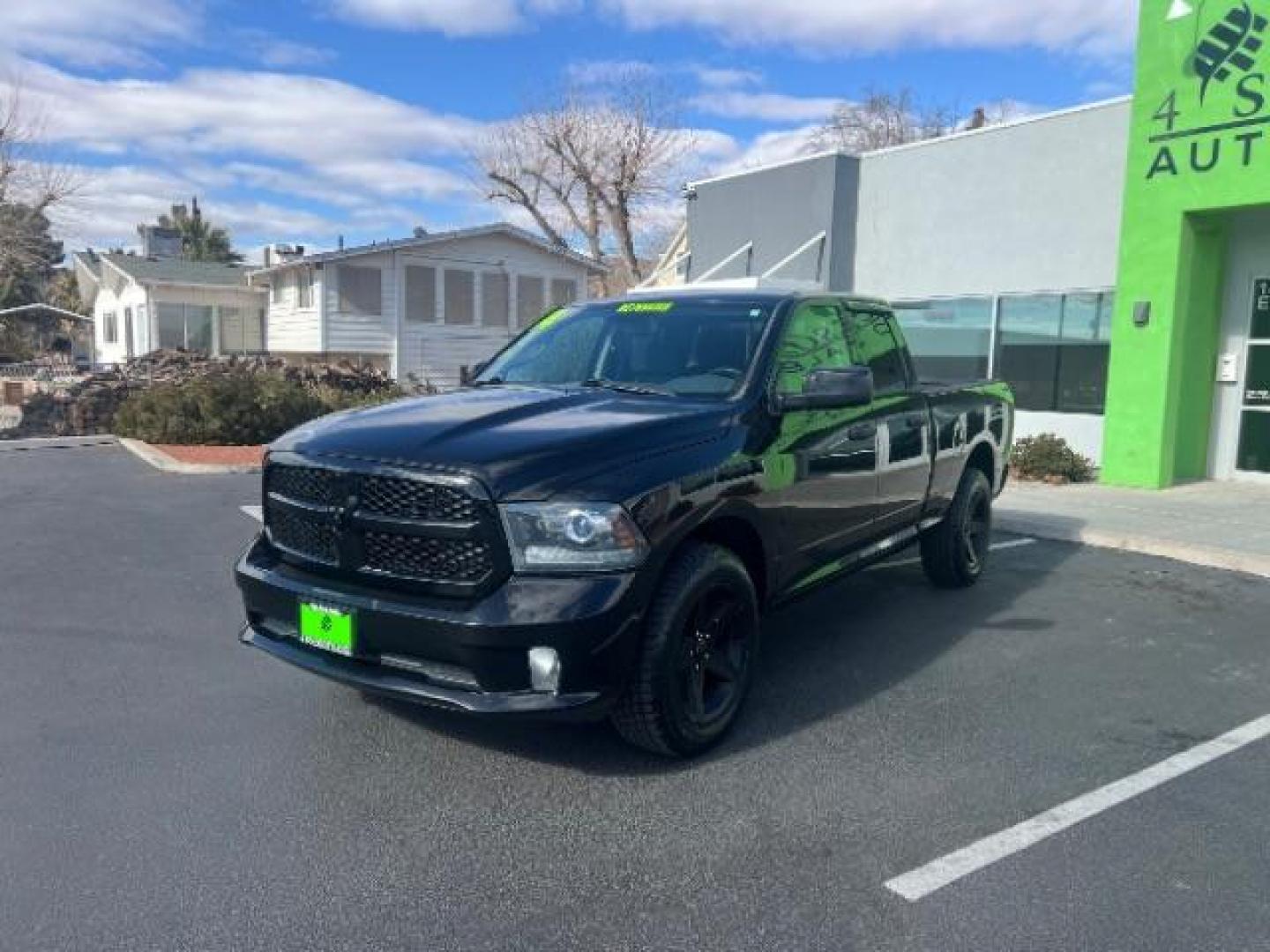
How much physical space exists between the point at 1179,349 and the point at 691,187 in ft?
29.4

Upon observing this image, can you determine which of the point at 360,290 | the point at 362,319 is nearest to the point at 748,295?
the point at 362,319

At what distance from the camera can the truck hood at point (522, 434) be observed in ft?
11.3

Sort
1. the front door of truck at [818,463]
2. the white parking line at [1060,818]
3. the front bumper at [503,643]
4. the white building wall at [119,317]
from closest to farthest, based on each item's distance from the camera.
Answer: the white parking line at [1060,818] → the front bumper at [503,643] → the front door of truck at [818,463] → the white building wall at [119,317]

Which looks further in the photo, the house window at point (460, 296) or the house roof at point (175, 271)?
the house roof at point (175, 271)

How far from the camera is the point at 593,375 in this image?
4906 mm

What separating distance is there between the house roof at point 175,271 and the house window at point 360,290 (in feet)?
21.8

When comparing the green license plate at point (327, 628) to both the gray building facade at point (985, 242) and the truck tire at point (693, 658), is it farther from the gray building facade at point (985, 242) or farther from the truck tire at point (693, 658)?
the gray building facade at point (985, 242)

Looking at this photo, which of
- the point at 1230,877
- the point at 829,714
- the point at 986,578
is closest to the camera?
the point at 1230,877

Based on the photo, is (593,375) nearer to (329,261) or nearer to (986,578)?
(986,578)

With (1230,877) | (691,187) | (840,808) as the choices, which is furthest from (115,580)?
(691,187)

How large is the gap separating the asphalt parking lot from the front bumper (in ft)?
1.42

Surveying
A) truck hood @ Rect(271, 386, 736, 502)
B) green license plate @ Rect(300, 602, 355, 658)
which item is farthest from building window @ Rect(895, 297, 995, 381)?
green license plate @ Rect(300, 602, 355, 658)

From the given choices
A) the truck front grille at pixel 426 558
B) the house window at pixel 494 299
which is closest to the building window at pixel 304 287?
the house window at pixel 494 299

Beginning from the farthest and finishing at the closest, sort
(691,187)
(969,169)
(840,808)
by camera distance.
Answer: (691,187) < (969,169) < (840,808)
